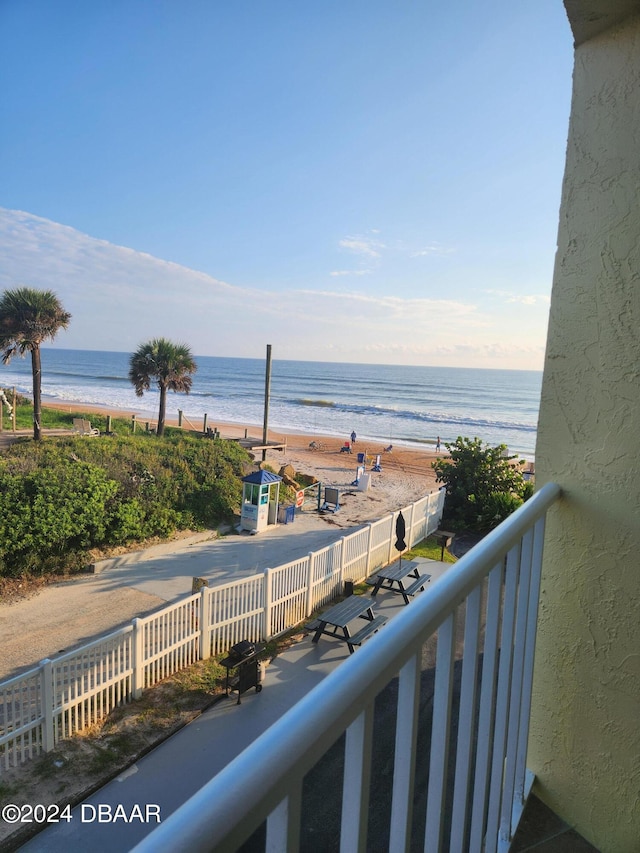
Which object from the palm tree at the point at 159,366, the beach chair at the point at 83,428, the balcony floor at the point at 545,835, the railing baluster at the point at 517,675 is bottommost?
the beach chair at the point at 83,428

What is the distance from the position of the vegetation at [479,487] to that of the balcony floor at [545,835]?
9.38m

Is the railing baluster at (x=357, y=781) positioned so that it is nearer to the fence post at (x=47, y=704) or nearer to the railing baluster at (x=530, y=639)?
the railing baluster at (x=530, y=639)

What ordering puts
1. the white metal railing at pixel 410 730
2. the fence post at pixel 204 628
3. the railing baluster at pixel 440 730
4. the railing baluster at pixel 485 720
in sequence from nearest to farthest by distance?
the white metal railing at pixel 410 730 < the railing baluster at pixel 440 730 < the railing baluster at pixel 485 720 < the fence post at pixel 204 628

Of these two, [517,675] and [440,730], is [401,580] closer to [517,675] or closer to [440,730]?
[517,675]

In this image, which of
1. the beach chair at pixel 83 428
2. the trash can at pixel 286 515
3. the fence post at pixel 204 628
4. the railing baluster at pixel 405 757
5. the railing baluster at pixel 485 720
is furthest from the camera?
the beach chair at pixel 83 428

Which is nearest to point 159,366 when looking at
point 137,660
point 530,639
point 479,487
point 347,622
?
point 479,487

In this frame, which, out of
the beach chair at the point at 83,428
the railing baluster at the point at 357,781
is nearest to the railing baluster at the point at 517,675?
the railing baluster at the point at 357,781

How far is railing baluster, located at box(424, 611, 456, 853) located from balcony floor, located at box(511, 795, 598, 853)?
896mm

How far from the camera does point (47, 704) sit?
4.13m

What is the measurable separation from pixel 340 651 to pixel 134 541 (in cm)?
460

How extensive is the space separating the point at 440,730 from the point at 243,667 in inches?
178

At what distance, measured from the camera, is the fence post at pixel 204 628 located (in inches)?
212

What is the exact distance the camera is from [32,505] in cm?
809

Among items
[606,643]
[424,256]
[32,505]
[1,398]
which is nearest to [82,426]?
[1,398]
